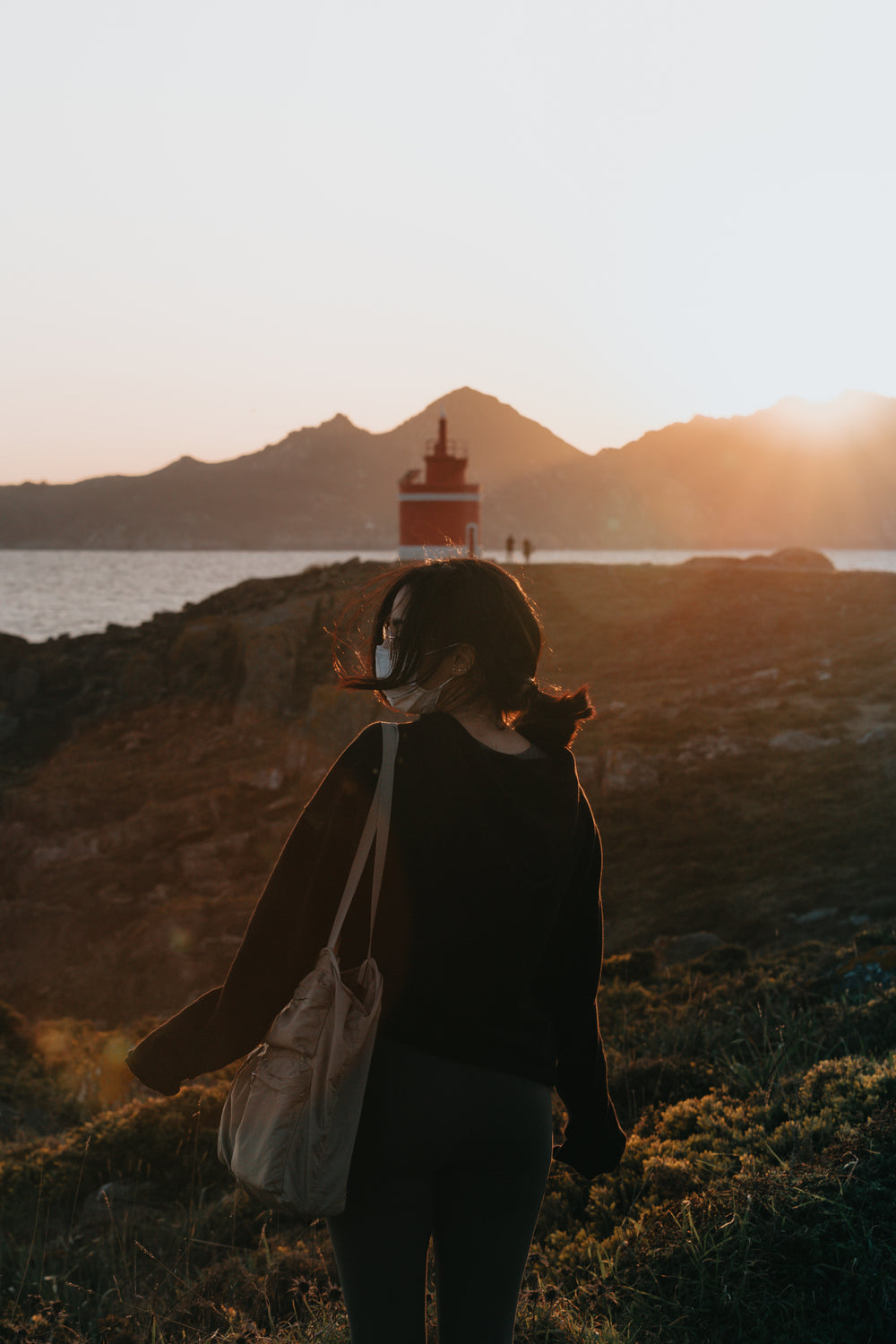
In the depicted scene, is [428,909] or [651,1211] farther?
[651,1211]

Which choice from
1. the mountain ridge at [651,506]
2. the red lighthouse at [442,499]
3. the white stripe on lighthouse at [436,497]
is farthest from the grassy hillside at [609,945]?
the mountain ridge at [651,506]

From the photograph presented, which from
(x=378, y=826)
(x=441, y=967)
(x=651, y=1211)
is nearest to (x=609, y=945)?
(x=651, y=1211)

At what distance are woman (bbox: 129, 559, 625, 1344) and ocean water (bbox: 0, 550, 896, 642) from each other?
25802 mm

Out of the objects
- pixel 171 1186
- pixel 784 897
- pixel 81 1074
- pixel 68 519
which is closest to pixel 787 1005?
pixel 171 1186

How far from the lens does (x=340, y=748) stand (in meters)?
17.5

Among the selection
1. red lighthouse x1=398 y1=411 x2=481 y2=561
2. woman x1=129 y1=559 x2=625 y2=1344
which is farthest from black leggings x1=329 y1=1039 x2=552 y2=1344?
red lighthouse x1=398 y1=411 x2=481 y2=561

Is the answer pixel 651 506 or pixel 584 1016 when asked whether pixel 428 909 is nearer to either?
pixel 584 1016

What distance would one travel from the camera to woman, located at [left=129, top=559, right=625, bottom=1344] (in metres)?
1.64

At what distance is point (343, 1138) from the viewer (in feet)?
5.17

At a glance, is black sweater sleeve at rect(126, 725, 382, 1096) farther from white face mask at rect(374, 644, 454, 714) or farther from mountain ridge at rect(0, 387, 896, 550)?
mountain ridge at rect(0, 387, 896, 550)

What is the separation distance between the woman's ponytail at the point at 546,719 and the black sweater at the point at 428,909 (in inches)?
4.4

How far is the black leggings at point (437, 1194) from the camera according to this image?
1628 mm

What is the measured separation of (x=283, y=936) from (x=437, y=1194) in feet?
1.74

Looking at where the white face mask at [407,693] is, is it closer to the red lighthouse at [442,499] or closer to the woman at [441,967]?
the woman at [441,967]
